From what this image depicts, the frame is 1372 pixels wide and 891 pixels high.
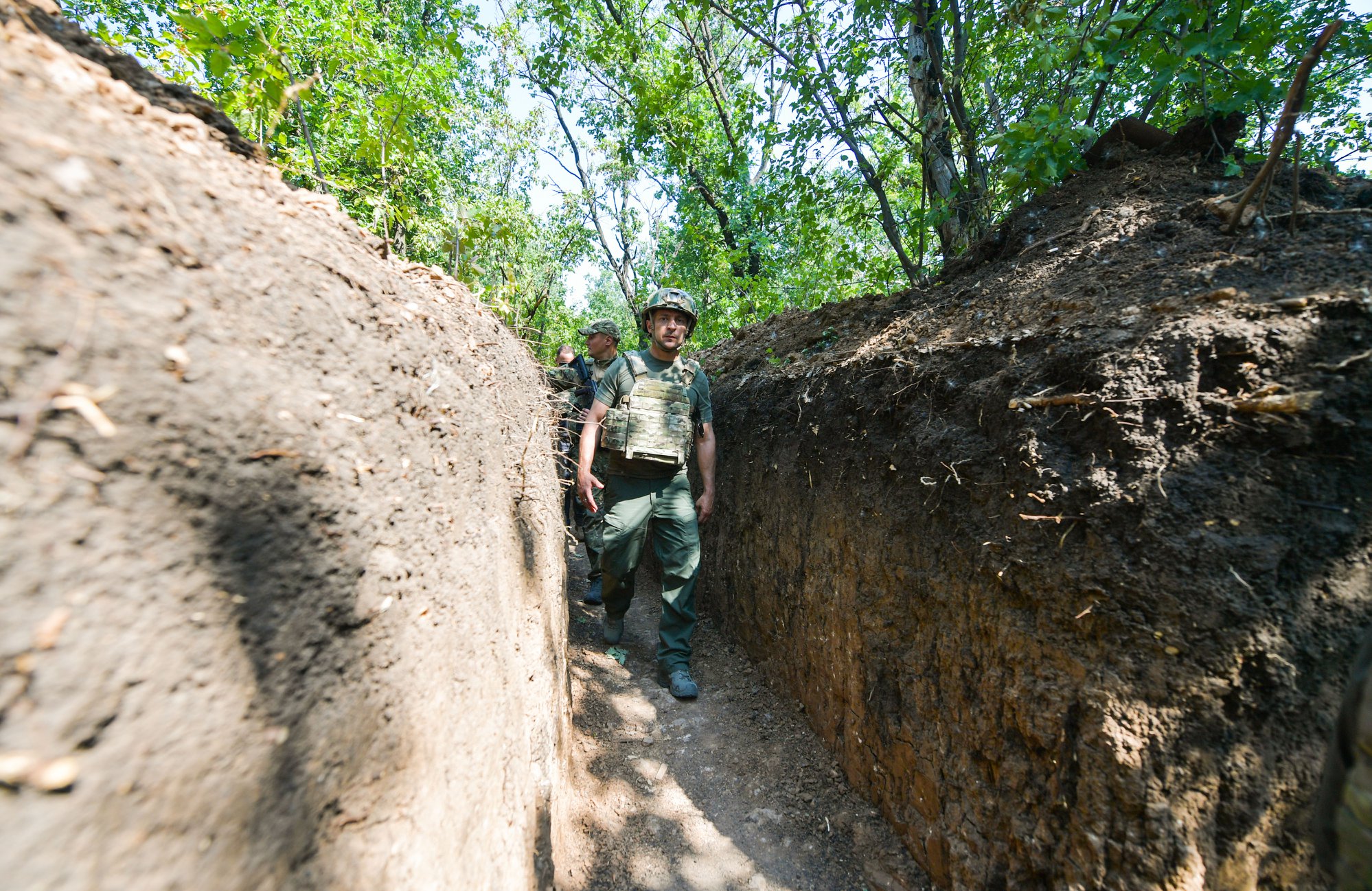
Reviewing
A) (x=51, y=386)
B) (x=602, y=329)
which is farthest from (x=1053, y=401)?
(x=602, y=329)

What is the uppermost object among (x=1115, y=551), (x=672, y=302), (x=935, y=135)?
(x=935, y=135)

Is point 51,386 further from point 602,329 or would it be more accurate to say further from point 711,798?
point 602,329

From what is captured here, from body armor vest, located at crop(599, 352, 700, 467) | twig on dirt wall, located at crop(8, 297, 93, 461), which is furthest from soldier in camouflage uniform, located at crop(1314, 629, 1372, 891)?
body armor vest, located at crop(599, 352, 700, 467)

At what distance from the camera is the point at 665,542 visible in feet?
12.3

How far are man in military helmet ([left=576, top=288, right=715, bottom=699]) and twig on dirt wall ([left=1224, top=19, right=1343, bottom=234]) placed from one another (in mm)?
2608

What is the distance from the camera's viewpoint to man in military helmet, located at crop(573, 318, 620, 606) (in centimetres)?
514

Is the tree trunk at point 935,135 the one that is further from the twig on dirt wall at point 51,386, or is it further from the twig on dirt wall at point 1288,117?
the twig on dirt wall at point 51,386

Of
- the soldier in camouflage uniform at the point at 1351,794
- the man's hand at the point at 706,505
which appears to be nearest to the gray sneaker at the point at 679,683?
the man's hand at the point at 706,505

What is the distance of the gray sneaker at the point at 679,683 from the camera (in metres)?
3.47

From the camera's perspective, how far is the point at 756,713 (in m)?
3.30

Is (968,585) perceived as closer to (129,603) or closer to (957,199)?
(129,603)

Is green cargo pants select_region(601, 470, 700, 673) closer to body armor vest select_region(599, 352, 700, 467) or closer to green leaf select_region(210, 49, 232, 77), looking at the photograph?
body armor vest select_region(599, 352, 700, 467)

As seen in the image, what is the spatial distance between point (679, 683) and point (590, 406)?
2.70 metres

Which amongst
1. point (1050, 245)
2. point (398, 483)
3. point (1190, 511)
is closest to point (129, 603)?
point (398, 483)
